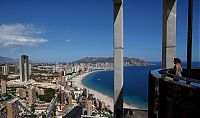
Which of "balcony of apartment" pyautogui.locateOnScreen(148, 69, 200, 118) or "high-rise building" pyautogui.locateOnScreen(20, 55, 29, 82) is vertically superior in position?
"balcony of apartment" pyautogui.locateOnScreen(148, 69, 200, 118)

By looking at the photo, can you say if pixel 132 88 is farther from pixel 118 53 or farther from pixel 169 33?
pixel 169 33

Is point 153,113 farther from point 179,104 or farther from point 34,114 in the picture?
point 34,114

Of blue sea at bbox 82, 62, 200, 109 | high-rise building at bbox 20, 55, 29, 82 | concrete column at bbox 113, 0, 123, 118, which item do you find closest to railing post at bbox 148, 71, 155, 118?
concrete column at bbox 113, 0, 123, 118

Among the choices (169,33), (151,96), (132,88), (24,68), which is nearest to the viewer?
(151,96)

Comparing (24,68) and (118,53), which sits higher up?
(118,53)

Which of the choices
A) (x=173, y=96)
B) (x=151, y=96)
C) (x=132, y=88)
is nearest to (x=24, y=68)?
(x=132, y=88)

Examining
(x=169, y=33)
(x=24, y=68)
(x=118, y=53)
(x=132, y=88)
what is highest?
(x=169, y=33)

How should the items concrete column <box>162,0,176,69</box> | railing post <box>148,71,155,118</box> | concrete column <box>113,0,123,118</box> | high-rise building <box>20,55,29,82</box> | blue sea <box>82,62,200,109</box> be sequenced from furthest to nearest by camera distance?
high-rise building <box>20,55,29,82</box> < blue sea <box>82,62,200,109</box> < concrete column <box>113,0,123,118</box> < concrete column <box>162,0,176,69</box> < railing post <box>148,71,155,118</box>

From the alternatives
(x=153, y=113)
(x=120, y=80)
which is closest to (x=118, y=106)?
(x=120, y=80)

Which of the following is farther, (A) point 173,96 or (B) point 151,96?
(B) point 151,96

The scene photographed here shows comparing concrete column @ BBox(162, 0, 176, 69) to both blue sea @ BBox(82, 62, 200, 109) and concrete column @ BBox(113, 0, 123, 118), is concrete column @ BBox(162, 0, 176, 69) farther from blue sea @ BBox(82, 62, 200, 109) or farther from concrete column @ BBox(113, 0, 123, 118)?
blue sea @ BBox(82, 62, 200, 109)
